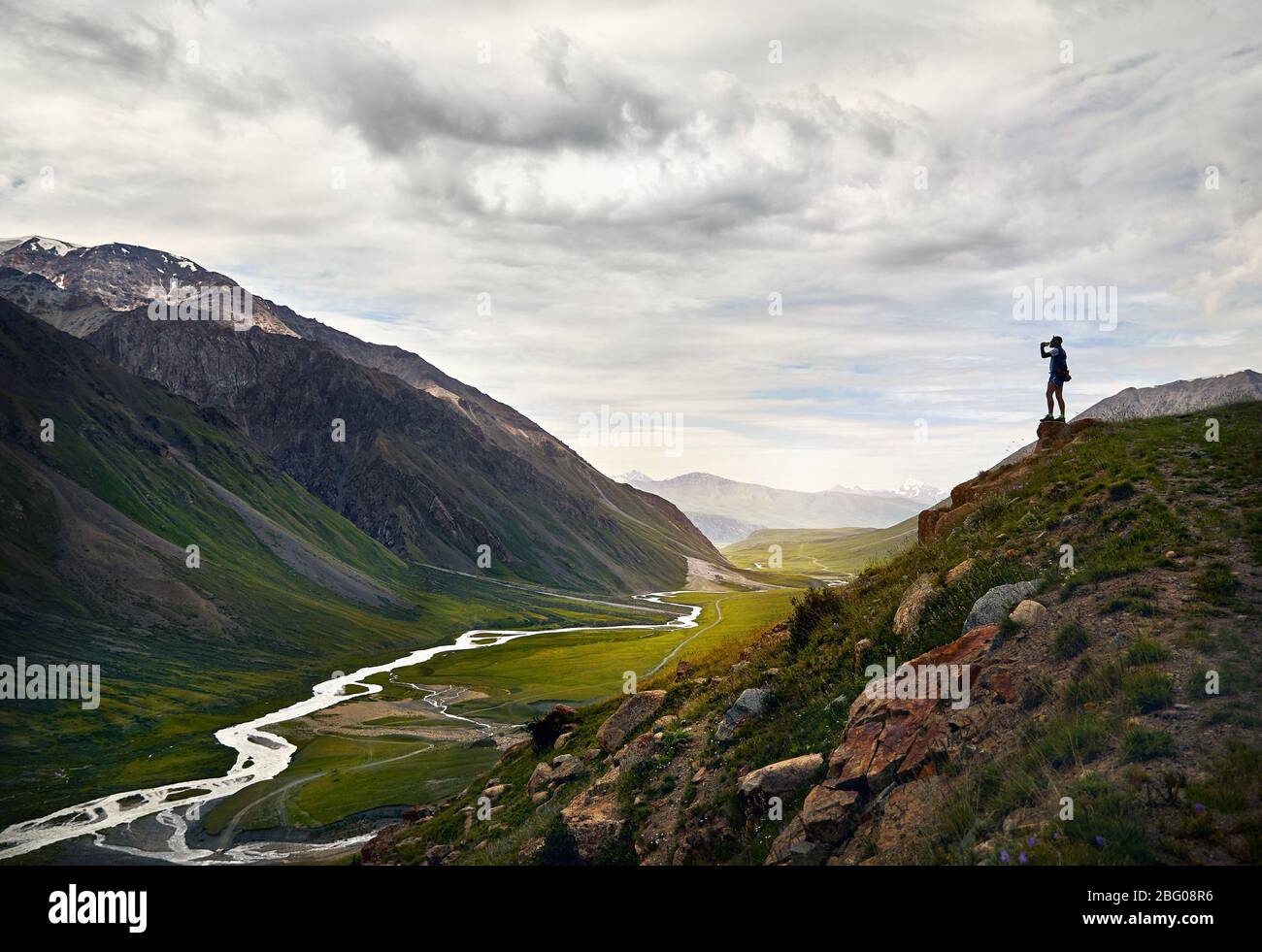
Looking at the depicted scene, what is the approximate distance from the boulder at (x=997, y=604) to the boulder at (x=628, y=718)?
43.6 ft

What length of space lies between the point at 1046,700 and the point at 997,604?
13.4ft

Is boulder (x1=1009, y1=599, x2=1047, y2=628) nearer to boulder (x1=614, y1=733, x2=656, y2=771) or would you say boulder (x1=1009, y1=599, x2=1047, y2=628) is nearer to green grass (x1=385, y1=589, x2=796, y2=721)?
boulder (x1=614, y1=733, x2=656, y2=771)

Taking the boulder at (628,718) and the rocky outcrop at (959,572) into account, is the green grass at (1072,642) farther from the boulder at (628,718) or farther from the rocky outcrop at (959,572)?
the boulder at (628,718)

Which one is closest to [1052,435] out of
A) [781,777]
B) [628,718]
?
[628,718]

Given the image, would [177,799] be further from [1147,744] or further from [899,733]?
[1147,744]

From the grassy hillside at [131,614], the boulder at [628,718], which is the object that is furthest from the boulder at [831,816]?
the grassy hillside at [131,614]

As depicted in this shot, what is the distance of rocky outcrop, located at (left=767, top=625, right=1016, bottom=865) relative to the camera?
45.1 ft

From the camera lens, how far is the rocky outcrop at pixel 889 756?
45.1 ft

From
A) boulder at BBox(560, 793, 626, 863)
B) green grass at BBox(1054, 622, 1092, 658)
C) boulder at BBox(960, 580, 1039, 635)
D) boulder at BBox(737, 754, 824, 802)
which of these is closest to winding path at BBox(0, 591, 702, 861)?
boulder at BBox(560, 793, 626, 863)

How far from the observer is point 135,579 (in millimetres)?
146125

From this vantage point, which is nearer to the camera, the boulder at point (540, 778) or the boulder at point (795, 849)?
the boulder at point (795, 849)

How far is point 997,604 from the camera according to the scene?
17688mm
